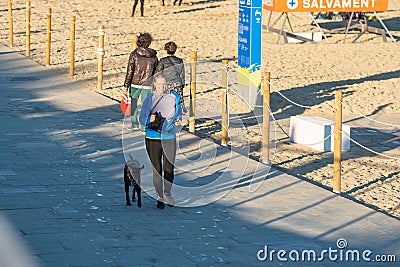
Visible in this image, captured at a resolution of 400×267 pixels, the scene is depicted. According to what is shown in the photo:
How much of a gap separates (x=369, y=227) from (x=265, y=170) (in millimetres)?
2848

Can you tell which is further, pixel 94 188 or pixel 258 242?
pixel 94 188

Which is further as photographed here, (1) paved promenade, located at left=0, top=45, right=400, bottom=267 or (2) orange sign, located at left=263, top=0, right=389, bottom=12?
(2) orange sign, located at left=263, top=0, right=389, bottom=12

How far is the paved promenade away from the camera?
8289mm

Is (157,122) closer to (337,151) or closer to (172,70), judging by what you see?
(337,151)

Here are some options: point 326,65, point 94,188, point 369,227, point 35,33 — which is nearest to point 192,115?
point 94,188

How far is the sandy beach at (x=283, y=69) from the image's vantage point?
13070 millimetres

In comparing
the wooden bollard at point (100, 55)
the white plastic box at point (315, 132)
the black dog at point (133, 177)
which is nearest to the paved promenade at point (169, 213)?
the black dog at point (133, 177)

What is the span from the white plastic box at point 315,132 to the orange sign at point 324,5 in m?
11.2

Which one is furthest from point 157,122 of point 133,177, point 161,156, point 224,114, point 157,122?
point 224,114

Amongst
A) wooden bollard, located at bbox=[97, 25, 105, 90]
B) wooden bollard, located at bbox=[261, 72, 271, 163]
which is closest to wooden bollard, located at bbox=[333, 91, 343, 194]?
wooden bollard, located at bbox=[261, 72, 271, 163]

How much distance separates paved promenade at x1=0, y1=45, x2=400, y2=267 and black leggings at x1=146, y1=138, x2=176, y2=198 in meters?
0.31

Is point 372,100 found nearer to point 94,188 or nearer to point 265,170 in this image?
point 265,170

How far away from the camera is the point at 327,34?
98.0 feet

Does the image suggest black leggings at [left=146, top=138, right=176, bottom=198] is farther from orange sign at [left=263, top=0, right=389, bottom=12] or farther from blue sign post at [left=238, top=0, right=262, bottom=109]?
orange sign at [left=263, top=0, right=389, bottom=12]
